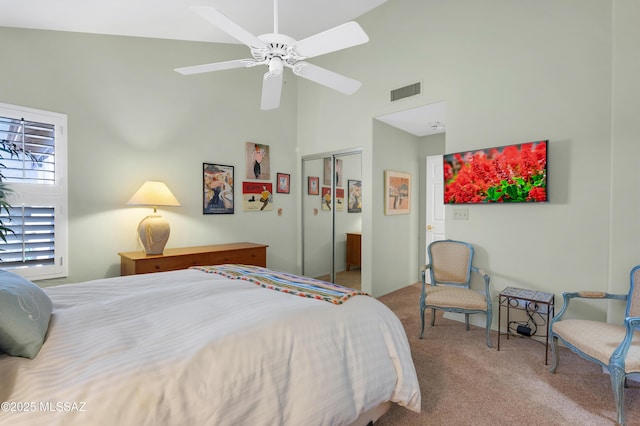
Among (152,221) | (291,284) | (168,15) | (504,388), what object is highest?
(168,15)

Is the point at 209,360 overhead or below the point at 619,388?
overhead

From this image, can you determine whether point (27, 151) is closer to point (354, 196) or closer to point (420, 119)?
point (354, 196)

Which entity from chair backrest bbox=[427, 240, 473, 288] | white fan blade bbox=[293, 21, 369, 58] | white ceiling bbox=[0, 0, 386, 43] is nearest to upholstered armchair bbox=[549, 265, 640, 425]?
chair backrest bbox=[427, 240, 473, 288]

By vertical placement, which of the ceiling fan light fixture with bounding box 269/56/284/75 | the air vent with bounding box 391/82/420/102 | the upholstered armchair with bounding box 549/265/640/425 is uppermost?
the air vent with bounding box 391/82/420/102

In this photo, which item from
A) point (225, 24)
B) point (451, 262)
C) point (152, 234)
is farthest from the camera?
point (451, 262)

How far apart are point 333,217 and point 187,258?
2188 millimetres

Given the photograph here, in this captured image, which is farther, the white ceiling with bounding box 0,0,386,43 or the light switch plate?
the light switch plate

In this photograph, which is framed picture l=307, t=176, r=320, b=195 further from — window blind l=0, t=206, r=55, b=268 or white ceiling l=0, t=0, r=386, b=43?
window blind l=0, t=206, r=55, b=268

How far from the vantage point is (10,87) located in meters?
2.71

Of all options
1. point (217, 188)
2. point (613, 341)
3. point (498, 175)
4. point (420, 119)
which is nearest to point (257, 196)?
point (217, 188)

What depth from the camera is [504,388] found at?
2.14m

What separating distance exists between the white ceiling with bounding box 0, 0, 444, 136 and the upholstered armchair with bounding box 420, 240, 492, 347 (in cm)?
175

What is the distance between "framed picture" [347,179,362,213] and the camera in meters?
4.33

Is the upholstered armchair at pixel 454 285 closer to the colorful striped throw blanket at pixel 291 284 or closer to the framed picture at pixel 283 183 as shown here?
the colorful striped throw blanket at pixel 291 284
